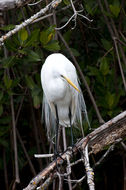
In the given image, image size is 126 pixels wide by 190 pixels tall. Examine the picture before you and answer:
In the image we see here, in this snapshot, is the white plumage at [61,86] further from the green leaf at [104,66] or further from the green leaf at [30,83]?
the green leaf at [104,66]

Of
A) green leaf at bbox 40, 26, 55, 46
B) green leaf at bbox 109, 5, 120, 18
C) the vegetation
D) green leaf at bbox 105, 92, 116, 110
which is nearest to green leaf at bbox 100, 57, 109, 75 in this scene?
the vegetation

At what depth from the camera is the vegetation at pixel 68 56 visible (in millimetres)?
1865

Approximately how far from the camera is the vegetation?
1.87 m

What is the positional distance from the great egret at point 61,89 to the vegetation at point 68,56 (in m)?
0.08

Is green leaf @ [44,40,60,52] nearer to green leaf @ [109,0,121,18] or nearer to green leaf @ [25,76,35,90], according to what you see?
green leaf @ [25,76,35,90]

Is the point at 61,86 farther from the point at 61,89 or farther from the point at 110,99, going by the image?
the point at 110,99

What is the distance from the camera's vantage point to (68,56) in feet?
8.06

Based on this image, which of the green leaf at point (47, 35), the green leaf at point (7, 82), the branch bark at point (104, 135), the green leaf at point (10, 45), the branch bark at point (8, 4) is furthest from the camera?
the green leaf at point (7, 82)

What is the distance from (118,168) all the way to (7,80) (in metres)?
1.41

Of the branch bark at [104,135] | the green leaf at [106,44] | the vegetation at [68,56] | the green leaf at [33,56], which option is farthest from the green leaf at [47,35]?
the branch bark at [104,135]

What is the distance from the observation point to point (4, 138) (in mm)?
2531

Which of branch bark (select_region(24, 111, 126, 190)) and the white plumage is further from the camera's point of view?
the white plumage

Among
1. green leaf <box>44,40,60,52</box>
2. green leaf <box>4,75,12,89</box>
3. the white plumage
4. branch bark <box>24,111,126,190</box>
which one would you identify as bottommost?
branch bark <box>24,111,126,190</box>

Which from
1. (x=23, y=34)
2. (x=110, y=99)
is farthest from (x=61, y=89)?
(x=110, y=99)
